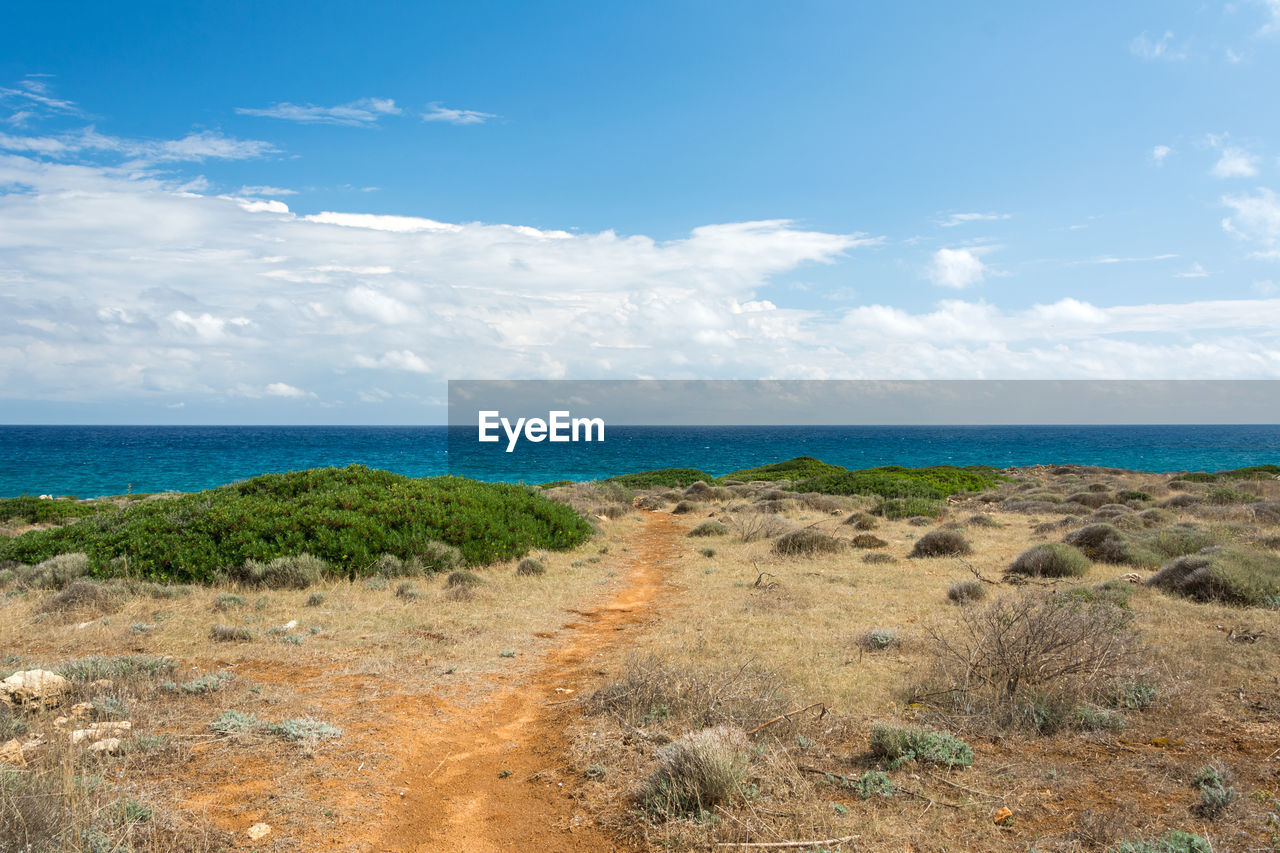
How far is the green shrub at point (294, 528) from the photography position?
42.3 feet

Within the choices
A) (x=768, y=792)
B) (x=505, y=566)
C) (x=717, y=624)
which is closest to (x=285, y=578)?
(x=505, y=566)

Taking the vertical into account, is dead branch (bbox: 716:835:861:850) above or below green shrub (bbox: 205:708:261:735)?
above

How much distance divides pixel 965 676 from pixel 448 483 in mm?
13829

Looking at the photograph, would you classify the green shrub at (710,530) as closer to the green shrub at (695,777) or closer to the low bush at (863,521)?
the low bush at (863,521)

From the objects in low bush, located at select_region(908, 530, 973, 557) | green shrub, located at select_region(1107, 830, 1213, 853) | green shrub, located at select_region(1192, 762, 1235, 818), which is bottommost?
low bush, located at select_region(908, 530, 973, 557)

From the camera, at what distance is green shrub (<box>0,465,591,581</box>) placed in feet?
→ 42.3

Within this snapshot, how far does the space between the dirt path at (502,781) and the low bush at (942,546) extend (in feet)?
32.7

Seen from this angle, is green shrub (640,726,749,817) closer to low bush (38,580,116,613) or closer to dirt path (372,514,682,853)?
dirt path (372,514,682,853)

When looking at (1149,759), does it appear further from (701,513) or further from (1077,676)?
(701,513)

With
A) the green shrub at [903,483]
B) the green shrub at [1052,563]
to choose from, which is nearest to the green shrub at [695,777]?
the green shrub at [1052,563]

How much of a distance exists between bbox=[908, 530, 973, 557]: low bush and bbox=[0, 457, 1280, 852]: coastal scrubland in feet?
0.21

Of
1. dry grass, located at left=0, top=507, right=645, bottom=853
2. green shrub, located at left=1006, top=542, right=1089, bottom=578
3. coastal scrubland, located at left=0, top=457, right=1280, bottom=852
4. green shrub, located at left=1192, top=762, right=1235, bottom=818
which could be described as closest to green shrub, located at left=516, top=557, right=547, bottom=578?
coastal scrubland, located at left=0, top=457, right=1280, bottom=852

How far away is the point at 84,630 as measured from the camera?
377 inches

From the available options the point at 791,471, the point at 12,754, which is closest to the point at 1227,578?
the point at 12,754
